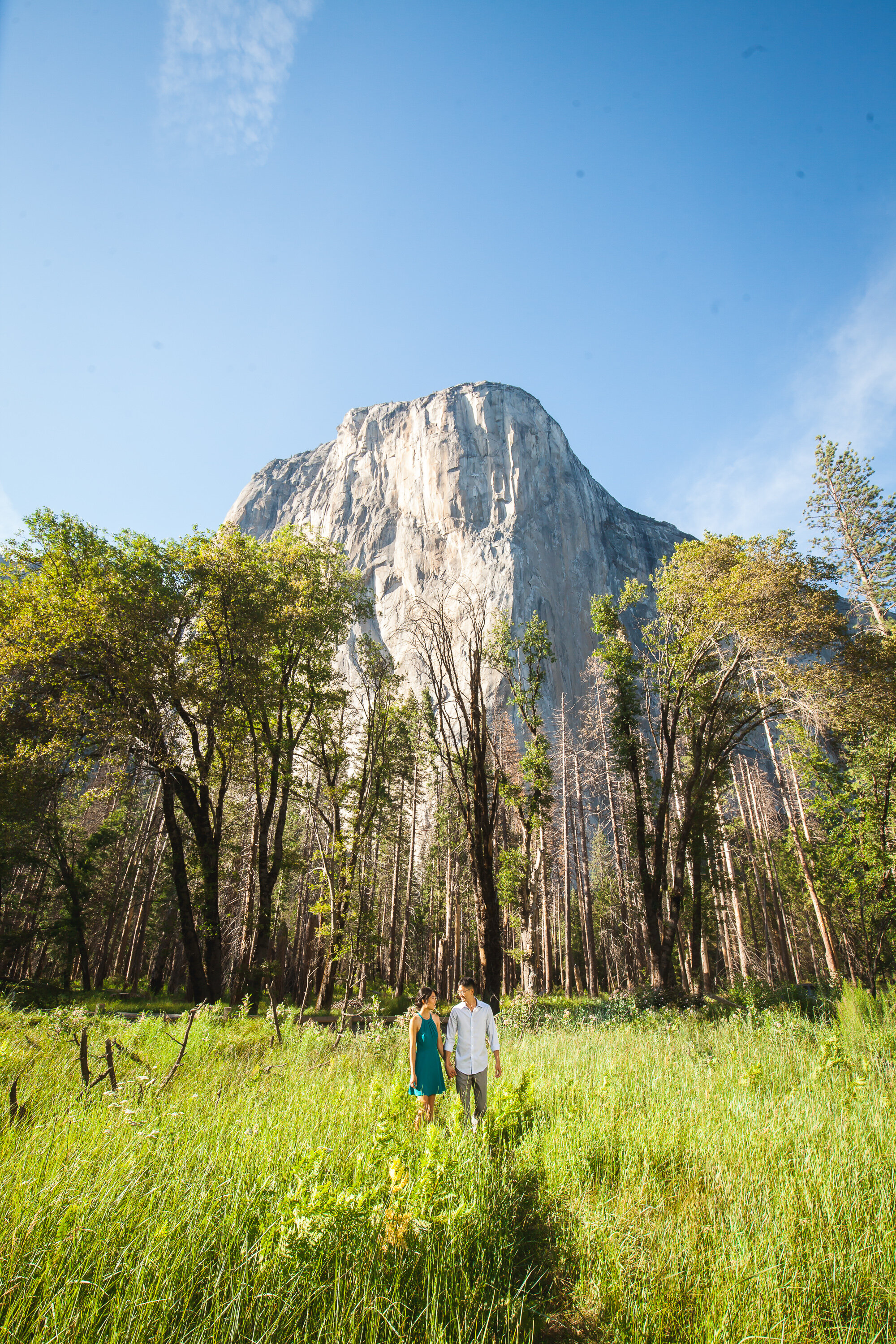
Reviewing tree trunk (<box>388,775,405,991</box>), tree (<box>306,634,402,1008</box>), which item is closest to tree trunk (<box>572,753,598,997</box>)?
tree trunk (<box>388,775,405,991</box>)

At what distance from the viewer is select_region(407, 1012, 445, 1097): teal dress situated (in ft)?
15.6

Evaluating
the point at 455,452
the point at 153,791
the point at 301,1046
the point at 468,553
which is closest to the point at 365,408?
the point at 455,452

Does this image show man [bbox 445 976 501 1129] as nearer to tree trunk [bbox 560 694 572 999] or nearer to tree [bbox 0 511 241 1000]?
tree [bbox 0 511 241 1000]

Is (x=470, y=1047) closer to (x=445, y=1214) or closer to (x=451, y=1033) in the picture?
(x=451, y=1033)

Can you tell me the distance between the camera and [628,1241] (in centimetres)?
281

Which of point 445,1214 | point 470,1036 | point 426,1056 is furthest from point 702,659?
point 445,1214

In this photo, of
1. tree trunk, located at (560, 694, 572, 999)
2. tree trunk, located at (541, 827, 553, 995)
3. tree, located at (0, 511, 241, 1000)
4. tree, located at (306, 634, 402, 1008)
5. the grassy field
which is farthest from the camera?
tree trunk, located at (560, 694, 572, 999)

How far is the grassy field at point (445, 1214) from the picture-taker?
6.65 feet

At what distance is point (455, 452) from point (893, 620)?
69.4 meters

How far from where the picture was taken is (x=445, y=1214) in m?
2.44

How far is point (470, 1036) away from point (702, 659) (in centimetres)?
1170

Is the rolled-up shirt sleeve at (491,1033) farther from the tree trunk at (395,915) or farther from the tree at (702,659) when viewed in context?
the tree trunk at (395,915)

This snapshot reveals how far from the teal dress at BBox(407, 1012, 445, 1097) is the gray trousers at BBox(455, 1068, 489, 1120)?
16cm

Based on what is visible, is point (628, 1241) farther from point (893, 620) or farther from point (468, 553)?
point (468, 553)
